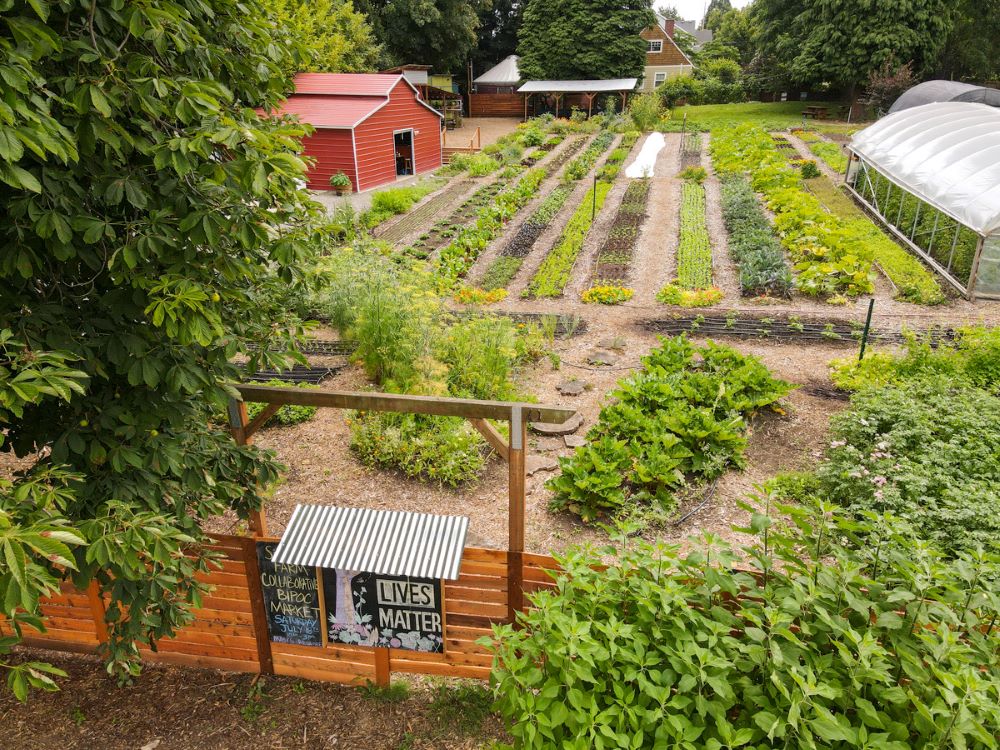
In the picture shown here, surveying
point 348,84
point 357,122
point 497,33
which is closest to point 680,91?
point 497,33

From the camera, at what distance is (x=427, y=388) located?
7.36m

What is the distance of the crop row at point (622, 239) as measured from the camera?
44.1ft

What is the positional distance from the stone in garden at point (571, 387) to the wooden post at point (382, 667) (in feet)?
16.1

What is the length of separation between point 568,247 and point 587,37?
2866 centimetres

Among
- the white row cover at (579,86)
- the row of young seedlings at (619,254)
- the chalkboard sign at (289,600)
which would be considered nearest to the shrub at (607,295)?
the row of young seedlings at (619,254)

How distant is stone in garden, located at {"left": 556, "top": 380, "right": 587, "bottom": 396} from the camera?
8672 mm

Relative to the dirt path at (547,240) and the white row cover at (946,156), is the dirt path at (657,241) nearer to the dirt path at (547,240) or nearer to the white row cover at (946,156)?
the dirt path at (547,240)

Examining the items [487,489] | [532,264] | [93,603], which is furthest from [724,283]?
[93,603]

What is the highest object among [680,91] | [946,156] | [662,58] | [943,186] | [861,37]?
[662,58]

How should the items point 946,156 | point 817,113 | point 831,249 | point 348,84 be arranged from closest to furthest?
point 831,249, point 946,156, point 348,84, point 817,113

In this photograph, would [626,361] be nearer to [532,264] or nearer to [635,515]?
[635,515]

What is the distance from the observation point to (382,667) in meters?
4.32

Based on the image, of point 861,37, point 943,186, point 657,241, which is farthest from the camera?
point 861,37

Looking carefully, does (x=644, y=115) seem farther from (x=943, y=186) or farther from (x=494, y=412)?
(x=494, y=412)
